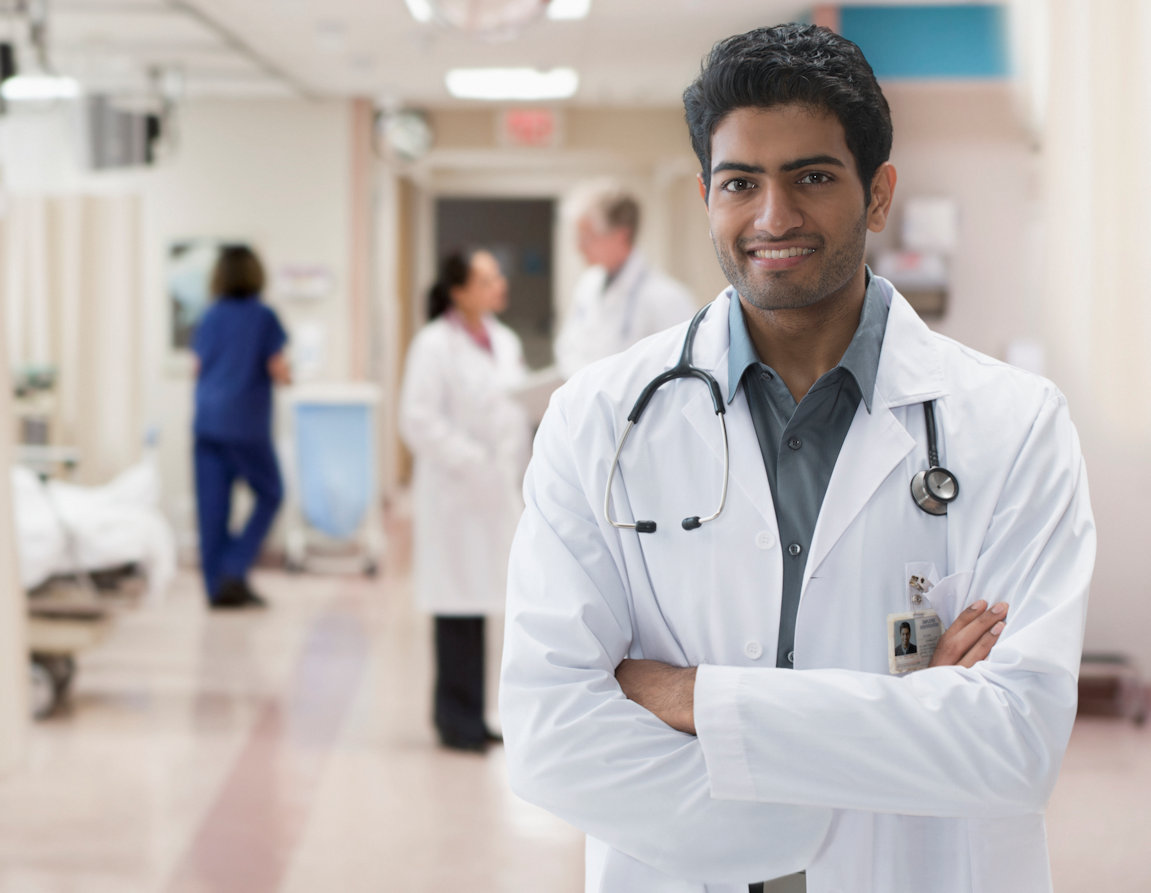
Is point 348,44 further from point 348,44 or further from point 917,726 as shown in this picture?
point 917,726

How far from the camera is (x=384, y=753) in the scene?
3990mm

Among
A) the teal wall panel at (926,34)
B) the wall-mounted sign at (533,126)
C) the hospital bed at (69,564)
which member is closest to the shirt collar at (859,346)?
the hospital bed at (69,564)

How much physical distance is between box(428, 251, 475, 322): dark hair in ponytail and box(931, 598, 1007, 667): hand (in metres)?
2.91

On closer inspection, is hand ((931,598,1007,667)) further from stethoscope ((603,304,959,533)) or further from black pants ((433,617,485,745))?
black pants ((433,617,485,745))

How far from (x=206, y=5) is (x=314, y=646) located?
3.09 m

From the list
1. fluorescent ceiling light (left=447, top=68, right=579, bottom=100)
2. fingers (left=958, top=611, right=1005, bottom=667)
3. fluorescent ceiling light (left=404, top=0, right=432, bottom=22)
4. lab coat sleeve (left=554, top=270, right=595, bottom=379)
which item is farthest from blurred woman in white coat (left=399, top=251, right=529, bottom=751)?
fluorescent ceiling light (left=447, top=68, right=579, bottom=100)

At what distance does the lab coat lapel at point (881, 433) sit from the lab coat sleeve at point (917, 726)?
145 millimetres

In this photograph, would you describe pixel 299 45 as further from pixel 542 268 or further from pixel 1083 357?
pixel 542 268

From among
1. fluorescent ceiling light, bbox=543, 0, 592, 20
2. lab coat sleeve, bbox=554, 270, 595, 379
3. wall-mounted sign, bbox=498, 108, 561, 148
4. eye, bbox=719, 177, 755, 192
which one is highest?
fluorescent ceiling light, bbox=543, 0, 592, 20

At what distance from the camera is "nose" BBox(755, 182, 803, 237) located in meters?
1.30

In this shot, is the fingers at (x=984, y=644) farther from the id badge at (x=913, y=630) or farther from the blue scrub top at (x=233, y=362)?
the blue scrub top at (x=233, y=362)

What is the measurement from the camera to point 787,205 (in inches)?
51.3

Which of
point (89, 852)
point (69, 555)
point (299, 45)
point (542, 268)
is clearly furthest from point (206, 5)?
point (542, 268)

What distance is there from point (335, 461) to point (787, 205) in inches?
243
